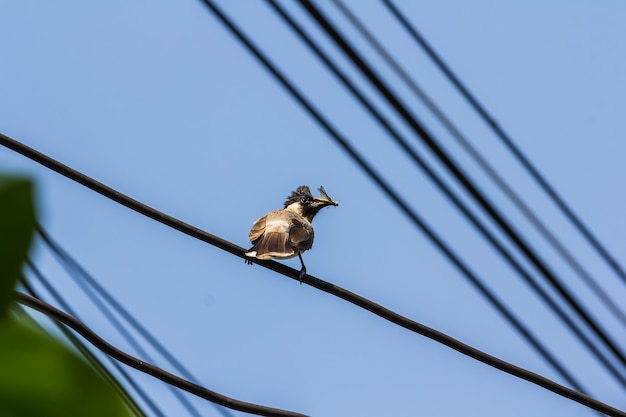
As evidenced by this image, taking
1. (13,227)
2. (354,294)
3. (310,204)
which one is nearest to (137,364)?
(354,294)

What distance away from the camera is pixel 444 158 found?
338 cm

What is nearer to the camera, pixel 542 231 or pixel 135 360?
pixel 135 360

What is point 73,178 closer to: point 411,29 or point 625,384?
point 411,29

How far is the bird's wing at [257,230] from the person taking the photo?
7.76 metres

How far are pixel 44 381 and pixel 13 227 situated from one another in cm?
10

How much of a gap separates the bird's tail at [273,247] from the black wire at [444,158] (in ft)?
11.4

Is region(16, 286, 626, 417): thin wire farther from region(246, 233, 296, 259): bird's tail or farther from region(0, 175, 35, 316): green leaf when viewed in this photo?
region(0, 175, 35, 316): green leaf

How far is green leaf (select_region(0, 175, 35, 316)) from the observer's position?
1.63 ft

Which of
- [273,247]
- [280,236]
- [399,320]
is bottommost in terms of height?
[399,320]

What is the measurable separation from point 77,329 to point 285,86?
155 cm

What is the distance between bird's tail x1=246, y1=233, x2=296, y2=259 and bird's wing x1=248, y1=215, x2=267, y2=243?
0.15m

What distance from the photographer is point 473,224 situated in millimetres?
3848

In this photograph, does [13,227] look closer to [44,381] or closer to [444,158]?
[44,381]

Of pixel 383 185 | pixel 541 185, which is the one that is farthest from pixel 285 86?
pixel 541 185
